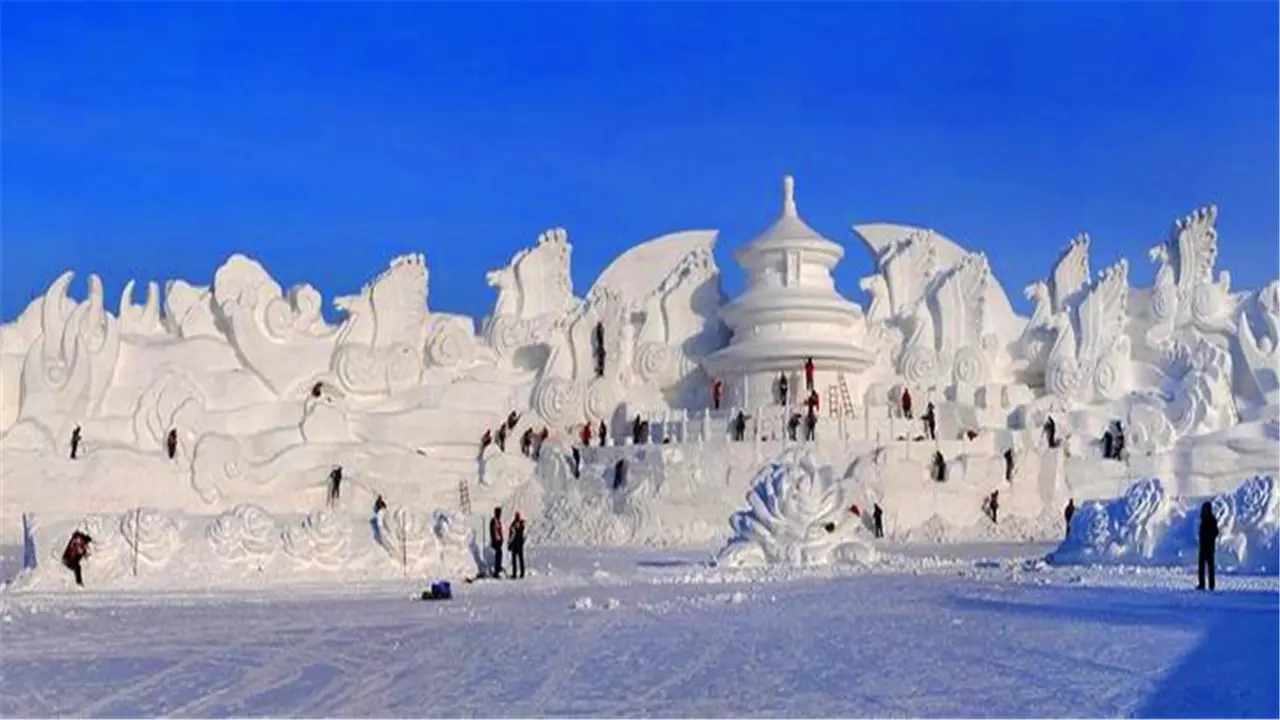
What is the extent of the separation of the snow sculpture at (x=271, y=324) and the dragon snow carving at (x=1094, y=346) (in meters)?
17.9

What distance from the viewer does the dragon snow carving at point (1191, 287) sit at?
39.2 metres

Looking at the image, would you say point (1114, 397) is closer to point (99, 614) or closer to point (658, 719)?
point (99, 614)

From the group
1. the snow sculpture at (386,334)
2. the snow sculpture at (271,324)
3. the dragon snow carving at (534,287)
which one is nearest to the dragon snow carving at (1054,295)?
the dragon snow carving at (534,287)

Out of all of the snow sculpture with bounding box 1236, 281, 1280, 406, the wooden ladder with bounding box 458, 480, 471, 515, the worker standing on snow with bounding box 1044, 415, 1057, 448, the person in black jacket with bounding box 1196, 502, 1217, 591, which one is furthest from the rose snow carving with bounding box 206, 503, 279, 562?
the snow sculpture with bounding box 1236, 281, 1280, 406

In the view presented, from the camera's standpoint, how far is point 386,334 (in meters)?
37.8

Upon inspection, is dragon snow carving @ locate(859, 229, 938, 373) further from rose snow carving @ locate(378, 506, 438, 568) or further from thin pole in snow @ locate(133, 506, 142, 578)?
thin pole in snow @ locate(133, 506, 142, 578)

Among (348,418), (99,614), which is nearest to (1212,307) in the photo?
(348,418)

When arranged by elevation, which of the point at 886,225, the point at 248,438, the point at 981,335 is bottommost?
the point at 248,438

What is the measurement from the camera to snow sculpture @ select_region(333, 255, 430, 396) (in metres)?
37.0

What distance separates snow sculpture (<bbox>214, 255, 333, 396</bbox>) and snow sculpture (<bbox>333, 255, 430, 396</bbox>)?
25.3 inches

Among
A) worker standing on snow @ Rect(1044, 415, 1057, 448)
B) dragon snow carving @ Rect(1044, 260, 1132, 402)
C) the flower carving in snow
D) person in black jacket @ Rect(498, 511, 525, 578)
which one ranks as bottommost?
person in black jacket @ Rect(498, 511, 525, 578)

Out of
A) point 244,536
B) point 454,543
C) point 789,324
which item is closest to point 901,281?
point 789,324

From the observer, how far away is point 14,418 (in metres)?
34.7

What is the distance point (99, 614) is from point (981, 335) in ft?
92.8
